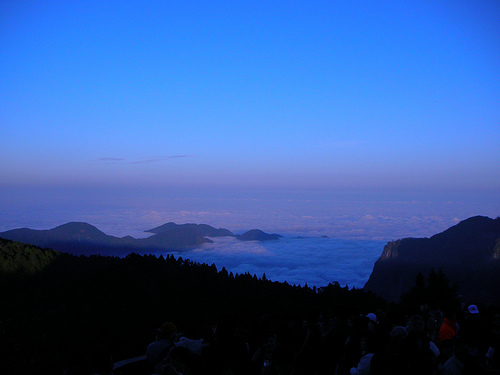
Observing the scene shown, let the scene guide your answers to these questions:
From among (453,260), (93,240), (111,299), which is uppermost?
(111,299)

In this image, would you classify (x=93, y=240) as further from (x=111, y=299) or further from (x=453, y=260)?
(x=111, y=299)

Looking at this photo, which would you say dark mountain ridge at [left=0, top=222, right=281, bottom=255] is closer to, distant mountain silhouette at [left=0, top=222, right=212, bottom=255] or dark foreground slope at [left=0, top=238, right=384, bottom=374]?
distant mountain silhouette at [left=0, top=222, right=212, bottom=255]

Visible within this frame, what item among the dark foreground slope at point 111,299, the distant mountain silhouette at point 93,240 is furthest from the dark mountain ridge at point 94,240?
the dark foreground slope at point 111,299

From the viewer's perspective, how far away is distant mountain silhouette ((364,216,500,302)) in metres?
78.7

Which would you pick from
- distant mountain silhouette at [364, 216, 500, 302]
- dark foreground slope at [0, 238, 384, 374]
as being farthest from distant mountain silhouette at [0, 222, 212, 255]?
distant mountain silhouette at [364, 216, 500, 302]

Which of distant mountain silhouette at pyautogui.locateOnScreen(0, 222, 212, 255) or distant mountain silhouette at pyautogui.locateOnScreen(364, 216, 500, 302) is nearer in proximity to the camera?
distant mountain silhouette at pyautogui.locateOnScreen(364, 216, 500, 302)

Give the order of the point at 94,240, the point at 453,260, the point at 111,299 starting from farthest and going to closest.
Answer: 1. the point at 94,240
2. the point at 453,260
3. the point at 111,299

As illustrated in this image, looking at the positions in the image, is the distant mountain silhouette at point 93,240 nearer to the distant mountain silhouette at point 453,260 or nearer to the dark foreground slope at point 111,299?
the dark foreground slope at point 111,299

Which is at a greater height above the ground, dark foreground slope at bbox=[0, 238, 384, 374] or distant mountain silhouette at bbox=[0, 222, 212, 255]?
dark foreground slope at bbox=[0, 238, 384, 374]

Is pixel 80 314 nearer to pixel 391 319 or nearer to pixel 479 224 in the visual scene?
pixel 391 319

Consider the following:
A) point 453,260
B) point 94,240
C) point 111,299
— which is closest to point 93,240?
point 94,240

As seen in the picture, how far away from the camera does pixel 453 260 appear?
9962cm

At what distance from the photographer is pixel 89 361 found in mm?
5457

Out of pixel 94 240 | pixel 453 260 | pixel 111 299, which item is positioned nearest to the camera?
pixel 111 299
